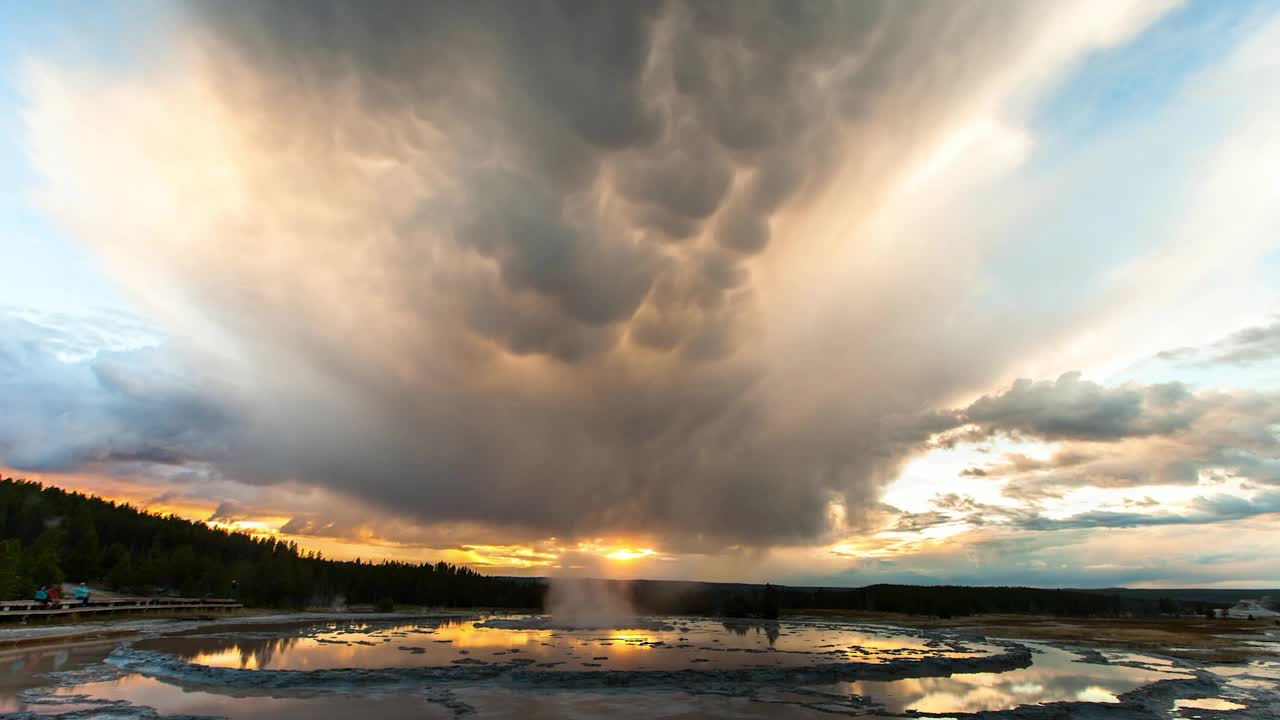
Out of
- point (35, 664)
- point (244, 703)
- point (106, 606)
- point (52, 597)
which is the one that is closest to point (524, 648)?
point (244, 703)

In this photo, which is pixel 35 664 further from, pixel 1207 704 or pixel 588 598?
pixel 588 598

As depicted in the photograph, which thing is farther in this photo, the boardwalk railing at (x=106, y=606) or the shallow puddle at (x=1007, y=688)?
the boardwalk railing at (x=106, y=606)

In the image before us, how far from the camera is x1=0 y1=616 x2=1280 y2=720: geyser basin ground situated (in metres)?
24.8

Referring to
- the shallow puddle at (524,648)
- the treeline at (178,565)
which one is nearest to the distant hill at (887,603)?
the treeline at (178,565)

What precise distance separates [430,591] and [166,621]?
87.8 metres

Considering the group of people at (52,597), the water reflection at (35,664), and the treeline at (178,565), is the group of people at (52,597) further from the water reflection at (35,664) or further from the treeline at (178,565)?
the treeline at (178,565)

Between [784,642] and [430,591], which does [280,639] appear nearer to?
[784,642]

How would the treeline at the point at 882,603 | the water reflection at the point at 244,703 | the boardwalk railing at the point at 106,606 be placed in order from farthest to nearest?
the treeline at the point at 882,603 < the boardwalk railing at the point at 106,606 < the water reflection at the point at 244,703

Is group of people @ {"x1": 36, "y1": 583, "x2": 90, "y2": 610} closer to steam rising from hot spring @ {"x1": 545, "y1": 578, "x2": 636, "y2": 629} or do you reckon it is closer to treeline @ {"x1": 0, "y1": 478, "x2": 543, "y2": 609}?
treeline @ {"x1": 0, "y1": 478, "x2": 543, "y2": 609}

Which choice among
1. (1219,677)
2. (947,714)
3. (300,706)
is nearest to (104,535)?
(300,706)

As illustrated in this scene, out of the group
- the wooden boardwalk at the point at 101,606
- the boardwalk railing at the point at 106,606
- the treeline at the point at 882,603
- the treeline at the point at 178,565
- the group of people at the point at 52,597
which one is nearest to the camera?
the wooden boardwalk at the point at 101,606

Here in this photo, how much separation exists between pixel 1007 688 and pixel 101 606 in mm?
63161

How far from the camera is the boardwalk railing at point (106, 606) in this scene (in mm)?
41500

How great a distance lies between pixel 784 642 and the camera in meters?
61.5
